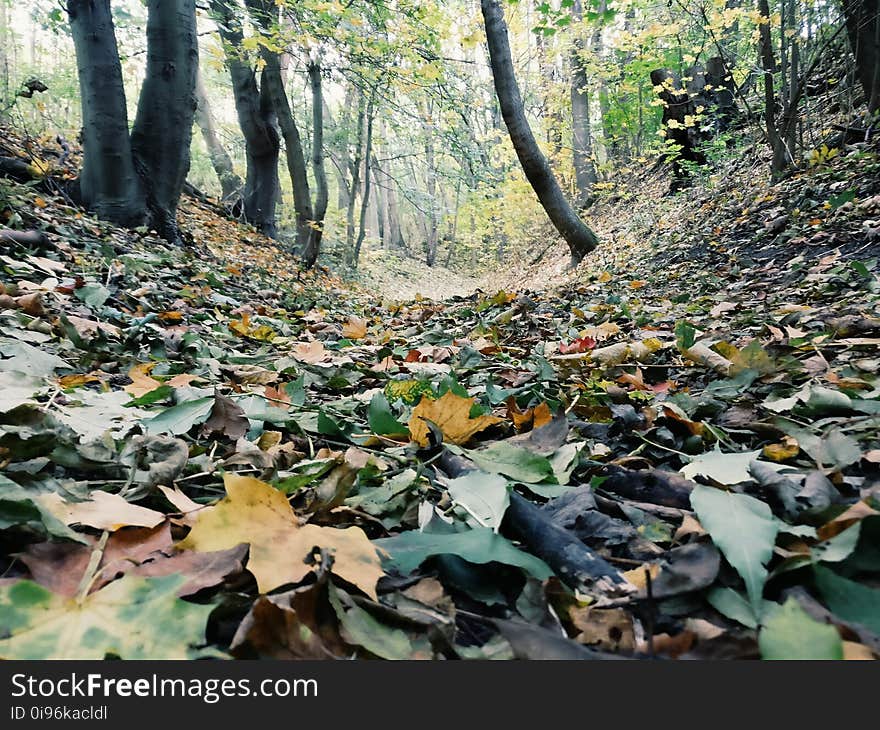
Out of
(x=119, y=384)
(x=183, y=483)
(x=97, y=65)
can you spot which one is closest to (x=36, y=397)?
(x=119, y=384)

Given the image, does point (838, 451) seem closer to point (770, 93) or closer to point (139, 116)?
point (770, 93)

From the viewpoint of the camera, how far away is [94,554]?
1.99 ft

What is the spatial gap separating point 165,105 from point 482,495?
5059 millimetres

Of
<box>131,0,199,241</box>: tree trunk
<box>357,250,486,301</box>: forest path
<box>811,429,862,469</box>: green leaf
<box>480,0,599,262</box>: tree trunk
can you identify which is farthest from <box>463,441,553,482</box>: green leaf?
<box>357,250,486,301</box>: forest path

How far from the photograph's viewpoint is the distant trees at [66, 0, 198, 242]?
13.4 feet

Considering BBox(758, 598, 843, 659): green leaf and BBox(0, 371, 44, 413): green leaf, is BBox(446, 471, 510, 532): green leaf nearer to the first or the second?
BBox(758, 598, 843, 659): green leaf

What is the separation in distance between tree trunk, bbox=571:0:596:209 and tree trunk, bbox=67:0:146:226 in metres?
10.0

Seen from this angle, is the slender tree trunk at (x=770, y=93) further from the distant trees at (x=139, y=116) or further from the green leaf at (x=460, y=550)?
the green leaf at (x=460, y=550)

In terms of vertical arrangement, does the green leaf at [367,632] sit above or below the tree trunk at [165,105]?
below

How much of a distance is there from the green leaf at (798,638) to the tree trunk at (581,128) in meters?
13.0

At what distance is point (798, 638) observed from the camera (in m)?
0.49

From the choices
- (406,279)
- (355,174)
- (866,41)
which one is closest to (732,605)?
(866,41)

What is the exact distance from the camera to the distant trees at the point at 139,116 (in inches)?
160

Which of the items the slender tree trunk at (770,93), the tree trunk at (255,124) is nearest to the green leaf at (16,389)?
Answer: the slender tree trunk at (770,93)
